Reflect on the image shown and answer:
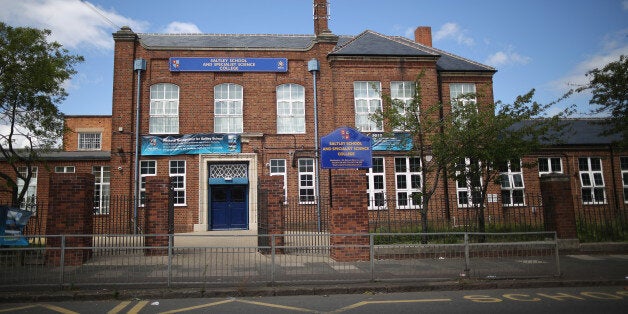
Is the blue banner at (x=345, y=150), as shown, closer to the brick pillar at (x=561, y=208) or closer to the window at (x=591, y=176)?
the brick pillar at (x=561, y=208)

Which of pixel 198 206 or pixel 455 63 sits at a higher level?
pixel 455 63

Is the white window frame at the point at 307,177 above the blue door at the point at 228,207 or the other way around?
above

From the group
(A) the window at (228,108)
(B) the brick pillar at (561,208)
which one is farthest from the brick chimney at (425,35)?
(B) the brick pillar at (561,208)

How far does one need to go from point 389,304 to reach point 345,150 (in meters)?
6.43

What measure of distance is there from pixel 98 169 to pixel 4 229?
457 inches

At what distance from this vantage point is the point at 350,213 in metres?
11.2

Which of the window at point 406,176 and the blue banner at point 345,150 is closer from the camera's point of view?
the blue banner at point 345,150

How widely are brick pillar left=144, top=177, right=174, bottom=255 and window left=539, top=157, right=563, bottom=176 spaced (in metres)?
19.4

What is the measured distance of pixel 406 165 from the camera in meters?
20.2

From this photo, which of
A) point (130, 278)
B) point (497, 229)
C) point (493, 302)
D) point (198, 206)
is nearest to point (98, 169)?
point (198, 206)

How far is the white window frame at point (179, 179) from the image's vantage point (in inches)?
749

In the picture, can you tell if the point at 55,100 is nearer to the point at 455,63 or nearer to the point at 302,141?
the point at 302,141

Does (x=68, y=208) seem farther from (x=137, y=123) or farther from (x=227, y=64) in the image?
(x=227, y=64)

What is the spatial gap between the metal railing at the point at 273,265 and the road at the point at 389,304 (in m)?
0.83
